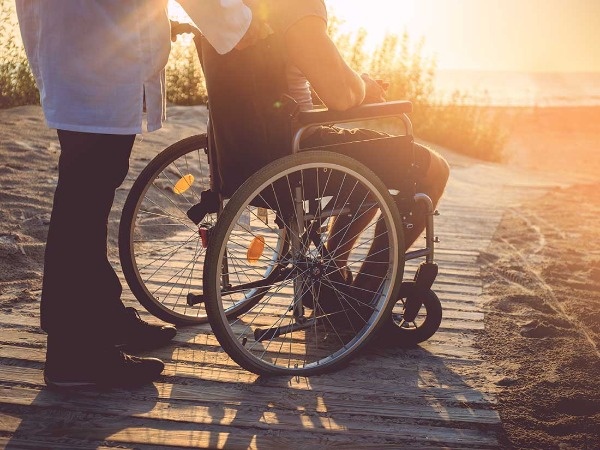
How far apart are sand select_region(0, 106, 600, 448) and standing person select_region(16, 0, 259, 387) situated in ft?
2.75

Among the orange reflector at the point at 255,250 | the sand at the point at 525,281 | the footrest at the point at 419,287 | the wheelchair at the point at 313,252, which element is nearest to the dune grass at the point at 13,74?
the sand at the point at 525,281

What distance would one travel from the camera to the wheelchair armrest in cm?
248

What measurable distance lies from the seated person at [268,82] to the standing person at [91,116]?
0.13 m

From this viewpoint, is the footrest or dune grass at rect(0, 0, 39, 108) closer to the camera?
the footrest

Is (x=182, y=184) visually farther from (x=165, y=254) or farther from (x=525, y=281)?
(x=525, y=281)

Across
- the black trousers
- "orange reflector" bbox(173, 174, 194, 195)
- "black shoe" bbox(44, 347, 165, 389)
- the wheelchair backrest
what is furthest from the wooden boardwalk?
the wheelchair backrest

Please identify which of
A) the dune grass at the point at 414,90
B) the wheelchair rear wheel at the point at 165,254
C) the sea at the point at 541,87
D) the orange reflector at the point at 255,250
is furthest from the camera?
the sea at the point at 541,87

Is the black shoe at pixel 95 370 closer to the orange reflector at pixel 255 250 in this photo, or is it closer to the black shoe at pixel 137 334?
the black shoe at pixel 137 334

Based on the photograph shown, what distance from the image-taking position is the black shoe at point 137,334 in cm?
274

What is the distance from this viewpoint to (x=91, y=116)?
2.21 m

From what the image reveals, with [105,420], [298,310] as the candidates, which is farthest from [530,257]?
[105,420]

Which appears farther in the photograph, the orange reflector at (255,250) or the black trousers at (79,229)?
the orange reflector at (255,250)

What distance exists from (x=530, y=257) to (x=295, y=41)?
8.73 ft

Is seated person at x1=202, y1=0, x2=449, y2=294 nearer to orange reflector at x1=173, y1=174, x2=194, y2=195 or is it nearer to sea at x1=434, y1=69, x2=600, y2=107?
orange reflector at x1=173, y1=174, x2=194, y2=195
